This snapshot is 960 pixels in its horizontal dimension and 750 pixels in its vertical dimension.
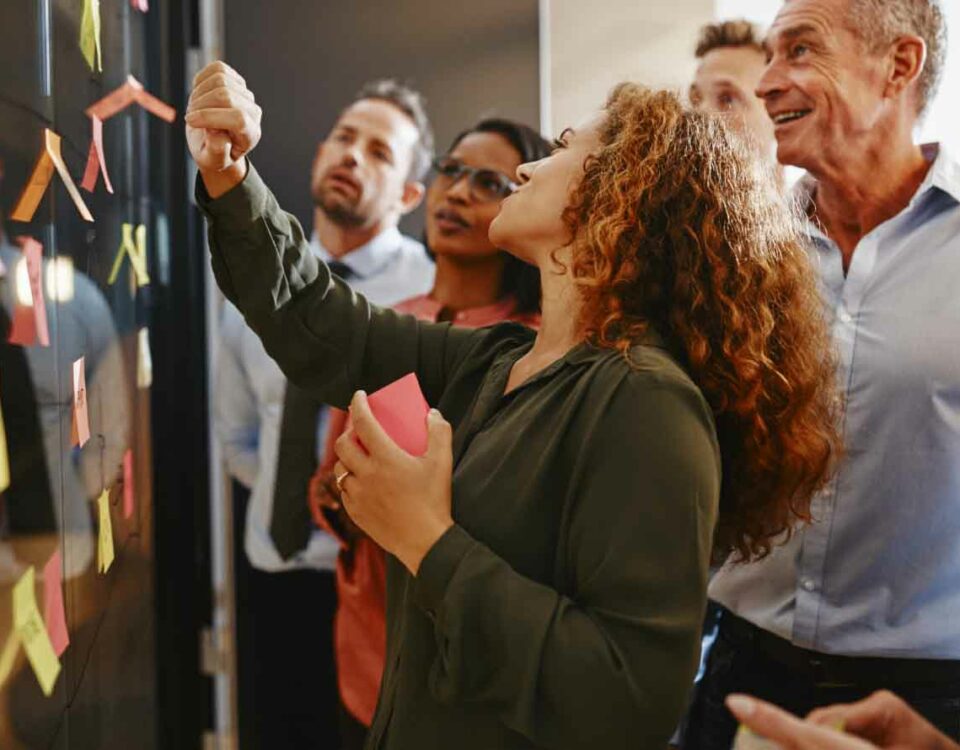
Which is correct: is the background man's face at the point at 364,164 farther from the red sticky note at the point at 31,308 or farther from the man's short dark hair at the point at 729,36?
the red sticky note at the point at 31,308

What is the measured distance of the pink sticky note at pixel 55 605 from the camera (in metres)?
1.11

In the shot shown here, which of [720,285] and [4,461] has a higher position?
[720,285]

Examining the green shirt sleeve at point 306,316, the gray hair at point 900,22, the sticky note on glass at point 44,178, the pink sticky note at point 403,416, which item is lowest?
the pink sticky note at point 403,416

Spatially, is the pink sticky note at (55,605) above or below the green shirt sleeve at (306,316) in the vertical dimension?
below

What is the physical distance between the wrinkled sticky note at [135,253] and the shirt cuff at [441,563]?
794mm

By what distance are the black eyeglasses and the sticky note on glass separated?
3.87 ft

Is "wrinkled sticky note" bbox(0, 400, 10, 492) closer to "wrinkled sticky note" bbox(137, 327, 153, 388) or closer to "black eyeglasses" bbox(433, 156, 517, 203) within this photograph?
"wrinkled sticky note" bbox(137, 327, 153, 388)

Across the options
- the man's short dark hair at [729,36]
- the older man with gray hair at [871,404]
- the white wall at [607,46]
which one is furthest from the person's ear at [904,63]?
the white wall at [607,46]

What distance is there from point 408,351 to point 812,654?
2.65 feet

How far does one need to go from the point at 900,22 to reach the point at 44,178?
1.38 metres

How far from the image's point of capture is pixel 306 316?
140 centimetres

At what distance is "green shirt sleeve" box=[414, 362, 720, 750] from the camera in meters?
1.03

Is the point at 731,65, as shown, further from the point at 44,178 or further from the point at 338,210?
the point at 44,178

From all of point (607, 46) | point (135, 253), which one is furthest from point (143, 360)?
point (607, 46)
